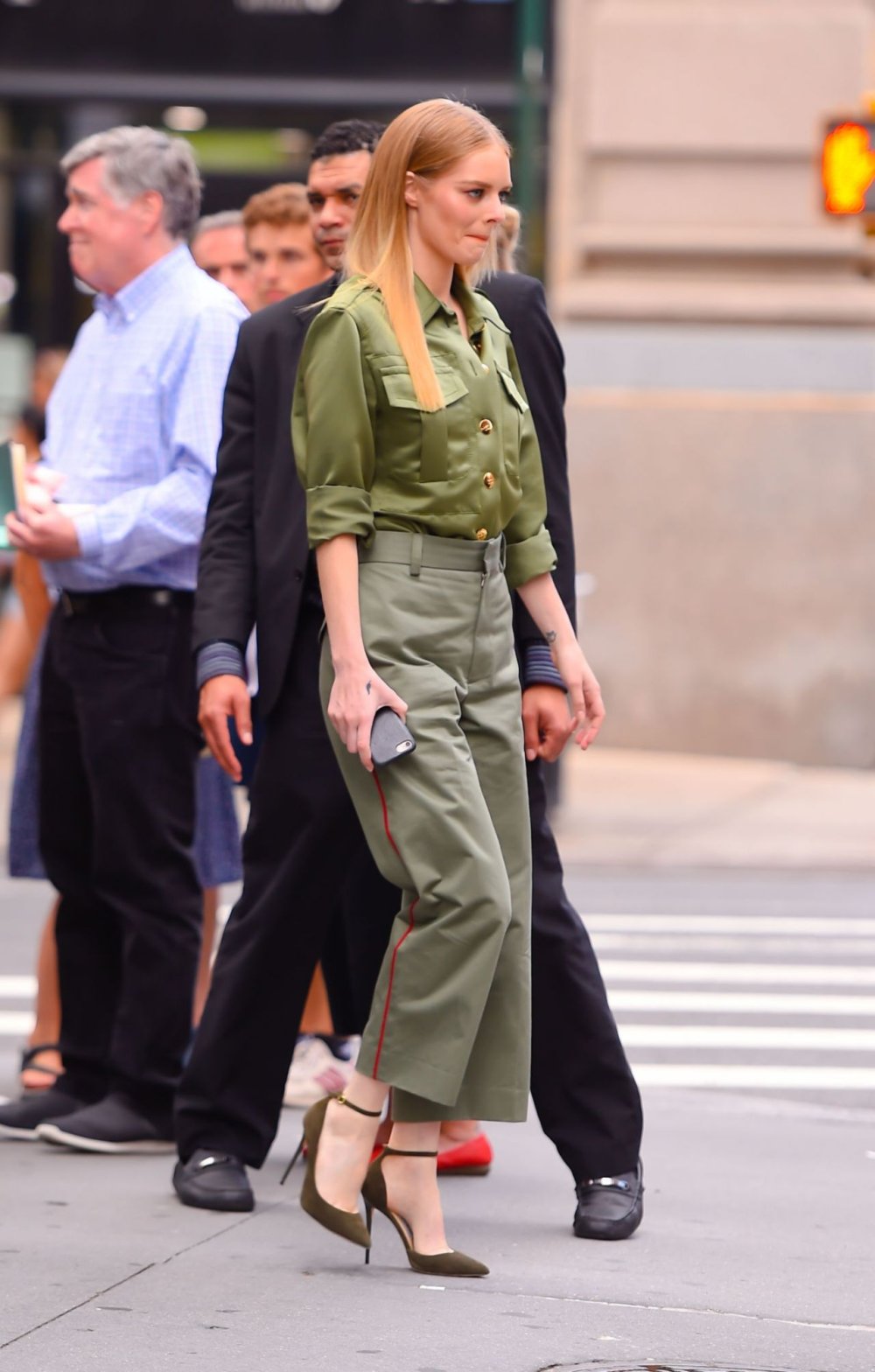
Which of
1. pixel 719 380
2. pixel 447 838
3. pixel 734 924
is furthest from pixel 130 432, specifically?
pixel 719 380

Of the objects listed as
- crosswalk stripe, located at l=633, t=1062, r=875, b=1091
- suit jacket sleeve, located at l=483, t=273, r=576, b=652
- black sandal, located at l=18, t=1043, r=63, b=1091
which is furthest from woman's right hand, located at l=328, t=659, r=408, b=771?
crosswalk stripe, located at l=633, t=1062, r=875, b=1091

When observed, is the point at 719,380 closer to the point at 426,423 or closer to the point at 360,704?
the point at 426,423

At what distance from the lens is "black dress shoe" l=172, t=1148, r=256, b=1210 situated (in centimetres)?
454

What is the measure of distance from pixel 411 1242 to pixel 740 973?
443 cm

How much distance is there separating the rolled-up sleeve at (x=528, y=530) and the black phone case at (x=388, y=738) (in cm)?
49

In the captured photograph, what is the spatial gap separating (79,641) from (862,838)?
695cm

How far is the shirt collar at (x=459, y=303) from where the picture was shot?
4102mm

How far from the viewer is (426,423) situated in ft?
13.1

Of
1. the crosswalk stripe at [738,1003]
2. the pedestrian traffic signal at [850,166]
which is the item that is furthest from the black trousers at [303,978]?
the pedestrian traffic signal at [850,166]

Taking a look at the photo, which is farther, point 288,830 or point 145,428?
point 145,428

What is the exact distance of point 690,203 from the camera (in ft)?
47.1

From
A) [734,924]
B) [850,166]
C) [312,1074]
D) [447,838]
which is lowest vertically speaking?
[734,924]

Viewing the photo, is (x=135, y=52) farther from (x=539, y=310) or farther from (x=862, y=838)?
(x=539, y=310)

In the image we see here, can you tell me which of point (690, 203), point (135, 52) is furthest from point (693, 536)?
point (135, 52)
